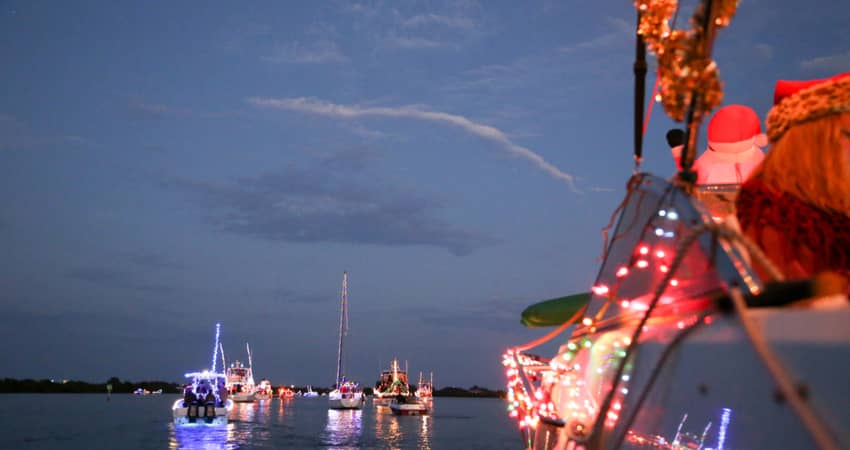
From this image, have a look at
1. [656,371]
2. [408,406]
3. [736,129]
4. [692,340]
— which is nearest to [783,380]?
[692,340]

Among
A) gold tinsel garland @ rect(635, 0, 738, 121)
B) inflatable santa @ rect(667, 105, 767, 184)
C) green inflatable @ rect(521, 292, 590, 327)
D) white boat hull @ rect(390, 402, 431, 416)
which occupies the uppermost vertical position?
inflatable santa @ rect(667, 105, 767, 184)

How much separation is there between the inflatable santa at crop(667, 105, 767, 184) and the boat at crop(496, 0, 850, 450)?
2004 mm

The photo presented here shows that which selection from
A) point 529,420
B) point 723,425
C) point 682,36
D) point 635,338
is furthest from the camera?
point 529,420

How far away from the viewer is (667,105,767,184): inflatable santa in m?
6.05

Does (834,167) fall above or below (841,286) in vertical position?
above

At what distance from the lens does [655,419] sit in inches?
126

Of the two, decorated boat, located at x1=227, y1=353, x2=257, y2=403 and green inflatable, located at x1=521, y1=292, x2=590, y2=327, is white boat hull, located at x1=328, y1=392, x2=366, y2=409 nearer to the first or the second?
decorated boat, located at x1=227, y1=353, x2=257, y2=403

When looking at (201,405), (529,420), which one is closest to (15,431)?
(201,405)

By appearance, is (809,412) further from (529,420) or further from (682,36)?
(529,420)

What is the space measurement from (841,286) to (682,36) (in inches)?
65.8

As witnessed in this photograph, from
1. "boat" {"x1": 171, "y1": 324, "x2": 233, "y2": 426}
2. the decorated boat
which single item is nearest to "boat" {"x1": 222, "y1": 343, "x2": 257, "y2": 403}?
the decorated boat

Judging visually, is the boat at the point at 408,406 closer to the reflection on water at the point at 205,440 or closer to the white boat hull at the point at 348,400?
the white boat hull at the point at 348,400

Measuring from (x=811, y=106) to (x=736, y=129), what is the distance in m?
2.97

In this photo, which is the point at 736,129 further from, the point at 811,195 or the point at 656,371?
the point at 656,371
